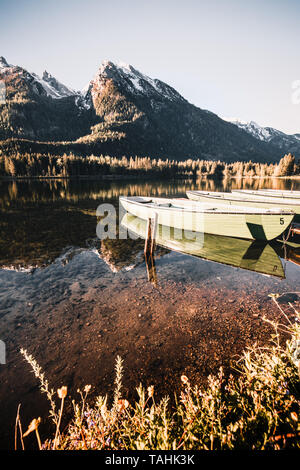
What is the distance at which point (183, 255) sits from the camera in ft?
48.1

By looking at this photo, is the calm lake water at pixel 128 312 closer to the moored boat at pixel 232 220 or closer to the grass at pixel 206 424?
the moored boat at pixel 232 220

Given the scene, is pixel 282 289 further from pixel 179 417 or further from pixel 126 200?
pixel 126 200

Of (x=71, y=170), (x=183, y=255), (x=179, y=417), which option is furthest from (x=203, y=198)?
(x=71, y=170)

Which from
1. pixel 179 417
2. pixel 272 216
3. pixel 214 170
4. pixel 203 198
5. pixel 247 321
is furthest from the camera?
pixel 214 170

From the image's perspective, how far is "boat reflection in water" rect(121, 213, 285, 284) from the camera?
12781mm

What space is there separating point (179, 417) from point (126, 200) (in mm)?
22344

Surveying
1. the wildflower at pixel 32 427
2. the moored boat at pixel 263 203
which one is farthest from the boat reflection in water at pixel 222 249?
the wildflower at pixel 32 427

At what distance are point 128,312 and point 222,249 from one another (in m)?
10.2

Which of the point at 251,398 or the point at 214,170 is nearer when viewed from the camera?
the point at 251,398

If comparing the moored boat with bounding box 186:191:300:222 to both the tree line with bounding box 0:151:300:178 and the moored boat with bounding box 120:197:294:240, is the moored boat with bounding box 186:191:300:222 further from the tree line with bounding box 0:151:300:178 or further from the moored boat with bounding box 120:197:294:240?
the tree line with bounding box 0:151:300:178

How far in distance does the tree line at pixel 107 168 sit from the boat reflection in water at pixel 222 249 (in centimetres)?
12413
